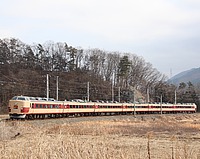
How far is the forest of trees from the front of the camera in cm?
7662

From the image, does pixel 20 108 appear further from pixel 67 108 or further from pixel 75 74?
pixel 75 74

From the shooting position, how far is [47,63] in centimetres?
9025

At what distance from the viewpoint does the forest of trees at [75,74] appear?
76.6 meters

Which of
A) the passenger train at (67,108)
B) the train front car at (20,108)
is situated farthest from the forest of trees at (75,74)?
the train front car at (20,108)

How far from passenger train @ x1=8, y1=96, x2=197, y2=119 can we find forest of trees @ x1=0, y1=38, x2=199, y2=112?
953 centimetres

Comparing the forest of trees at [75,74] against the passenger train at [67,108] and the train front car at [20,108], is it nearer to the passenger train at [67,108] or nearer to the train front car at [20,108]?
the passenger train at [67,108]

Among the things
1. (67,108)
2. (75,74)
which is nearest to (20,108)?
(67,108)

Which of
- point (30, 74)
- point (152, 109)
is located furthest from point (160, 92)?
point (30, 74)

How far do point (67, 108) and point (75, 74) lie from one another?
37.7 metres

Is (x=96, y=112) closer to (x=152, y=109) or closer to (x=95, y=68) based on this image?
(x=152, y=109)

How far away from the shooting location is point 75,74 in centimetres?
8994

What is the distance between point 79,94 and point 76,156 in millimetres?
77570

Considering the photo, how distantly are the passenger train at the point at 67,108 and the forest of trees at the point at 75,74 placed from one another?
953cm

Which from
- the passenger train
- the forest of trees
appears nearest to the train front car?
the passenger train
